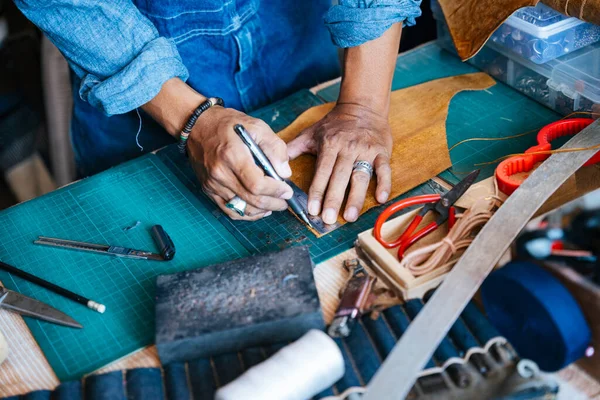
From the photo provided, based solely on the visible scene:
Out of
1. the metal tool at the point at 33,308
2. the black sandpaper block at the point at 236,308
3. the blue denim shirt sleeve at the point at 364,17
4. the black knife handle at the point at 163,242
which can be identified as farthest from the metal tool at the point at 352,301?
the blue denim shirt sleeve at the point at 364,17

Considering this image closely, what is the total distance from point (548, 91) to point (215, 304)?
978mm

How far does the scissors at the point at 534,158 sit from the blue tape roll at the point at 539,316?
0.26 m

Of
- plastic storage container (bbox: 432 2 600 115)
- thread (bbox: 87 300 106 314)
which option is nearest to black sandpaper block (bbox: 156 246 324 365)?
thread (bbox: 87 300 106 314)

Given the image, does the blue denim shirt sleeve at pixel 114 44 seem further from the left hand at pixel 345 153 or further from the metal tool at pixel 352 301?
the metal tool at pixel 352 301

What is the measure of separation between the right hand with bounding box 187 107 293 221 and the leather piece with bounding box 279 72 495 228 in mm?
144

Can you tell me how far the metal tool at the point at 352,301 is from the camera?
960 mm

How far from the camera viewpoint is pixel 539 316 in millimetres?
857

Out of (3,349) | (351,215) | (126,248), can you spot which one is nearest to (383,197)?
(351,215)

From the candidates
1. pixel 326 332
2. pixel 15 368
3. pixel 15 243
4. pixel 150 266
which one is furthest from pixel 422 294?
pixel 15 243

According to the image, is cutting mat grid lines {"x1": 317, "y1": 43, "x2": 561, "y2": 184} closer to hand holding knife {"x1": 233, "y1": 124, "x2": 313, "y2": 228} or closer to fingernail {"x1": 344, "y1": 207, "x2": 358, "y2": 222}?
fingernail {"x1": 344, "y1": 207, "x2": 358, "y2": 222}

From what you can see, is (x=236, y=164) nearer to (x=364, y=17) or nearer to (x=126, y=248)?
(x=126, y=248)

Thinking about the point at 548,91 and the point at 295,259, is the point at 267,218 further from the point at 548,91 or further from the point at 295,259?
the point at 548,91

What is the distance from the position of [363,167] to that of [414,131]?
0.78 ft

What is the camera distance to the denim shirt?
130 cm
